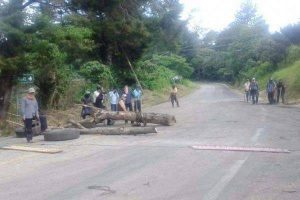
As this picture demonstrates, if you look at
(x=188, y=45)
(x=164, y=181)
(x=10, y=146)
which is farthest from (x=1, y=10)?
Answer: (x=188, y=45)

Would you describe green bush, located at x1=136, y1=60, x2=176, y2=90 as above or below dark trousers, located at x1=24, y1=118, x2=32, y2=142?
above

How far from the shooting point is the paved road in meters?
8.07

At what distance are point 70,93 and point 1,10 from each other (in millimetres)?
8079

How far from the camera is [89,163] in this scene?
11188mm

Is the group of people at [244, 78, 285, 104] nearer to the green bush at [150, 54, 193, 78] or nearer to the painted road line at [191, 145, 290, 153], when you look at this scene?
the painted road line at [191, 145, 290, 153]

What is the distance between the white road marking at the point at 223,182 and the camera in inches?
304

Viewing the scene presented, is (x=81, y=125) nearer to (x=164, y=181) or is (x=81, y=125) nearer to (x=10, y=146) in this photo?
(x=10, y=146)

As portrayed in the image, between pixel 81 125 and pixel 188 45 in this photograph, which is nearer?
pixel 81 125

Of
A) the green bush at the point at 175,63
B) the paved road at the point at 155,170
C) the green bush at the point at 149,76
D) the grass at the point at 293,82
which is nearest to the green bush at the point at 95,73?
the green bush at the point at 149,76

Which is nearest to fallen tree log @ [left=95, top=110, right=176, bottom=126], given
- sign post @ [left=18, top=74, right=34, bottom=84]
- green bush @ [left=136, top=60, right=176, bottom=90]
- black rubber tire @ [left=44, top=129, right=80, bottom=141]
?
black rubber tire @ [left=44, top=129, right=80, bottom=141]

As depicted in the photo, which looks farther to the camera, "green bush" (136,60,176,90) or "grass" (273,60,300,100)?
"green bush" (136,60,176,90)

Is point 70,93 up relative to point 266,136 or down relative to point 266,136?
up

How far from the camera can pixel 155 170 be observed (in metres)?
10.0

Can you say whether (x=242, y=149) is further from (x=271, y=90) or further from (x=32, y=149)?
(x=271, y=90)
